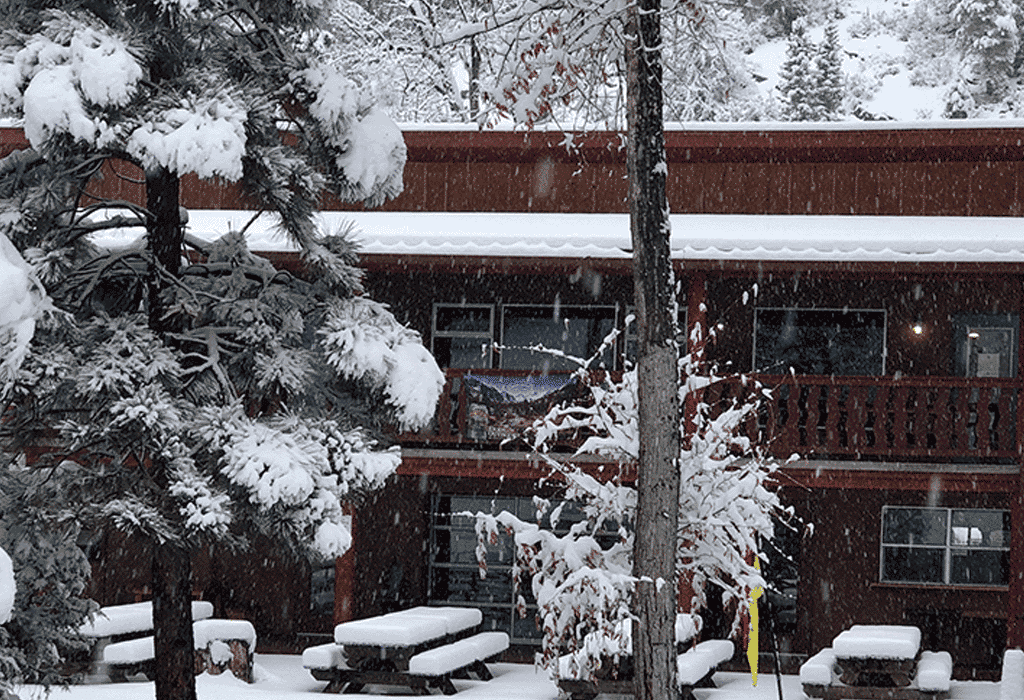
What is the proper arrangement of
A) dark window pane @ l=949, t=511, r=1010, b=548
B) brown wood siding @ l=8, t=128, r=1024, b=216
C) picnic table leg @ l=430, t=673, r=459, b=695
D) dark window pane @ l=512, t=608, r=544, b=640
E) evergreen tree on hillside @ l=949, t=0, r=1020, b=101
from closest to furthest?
picnic table leg @ l=430, t=673, r=459, b=695
brown wood siding @ l=8, t=128, r=1024, b=216
dark window pane @ l=949, t=511, r=1010, b=548
dark window pane @ l=512, t=608, r=544, b=640
evergreen tree on hillside @ l=949, t=0, r=1020, b=101

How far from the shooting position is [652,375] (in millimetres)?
9219

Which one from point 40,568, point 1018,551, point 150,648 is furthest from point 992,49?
point 40,568

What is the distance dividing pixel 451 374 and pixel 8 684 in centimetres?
808

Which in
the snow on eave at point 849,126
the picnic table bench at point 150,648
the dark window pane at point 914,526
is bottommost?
the picnic table bench at point 150,648

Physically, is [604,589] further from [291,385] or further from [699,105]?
[699,105]

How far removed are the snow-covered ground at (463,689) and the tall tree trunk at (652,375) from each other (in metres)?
5.89

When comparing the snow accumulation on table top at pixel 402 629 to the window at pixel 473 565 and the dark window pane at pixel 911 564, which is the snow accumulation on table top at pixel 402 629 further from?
the dark window pane at pixel 911 564

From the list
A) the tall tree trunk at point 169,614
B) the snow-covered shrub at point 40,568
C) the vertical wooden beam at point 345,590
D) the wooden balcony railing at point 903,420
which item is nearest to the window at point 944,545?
the wooden balcony railing at point 903,420

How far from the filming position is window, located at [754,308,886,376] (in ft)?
59.4

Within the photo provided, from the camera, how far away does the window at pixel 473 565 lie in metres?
18.8

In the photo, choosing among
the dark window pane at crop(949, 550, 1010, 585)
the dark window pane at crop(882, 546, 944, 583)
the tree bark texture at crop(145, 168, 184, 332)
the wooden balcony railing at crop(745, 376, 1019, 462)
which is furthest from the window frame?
the tree bark texture at crop(145, 168, 184, 332)

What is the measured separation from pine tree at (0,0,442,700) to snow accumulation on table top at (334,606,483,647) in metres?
4.54

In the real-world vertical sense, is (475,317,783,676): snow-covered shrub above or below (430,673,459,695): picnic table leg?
above

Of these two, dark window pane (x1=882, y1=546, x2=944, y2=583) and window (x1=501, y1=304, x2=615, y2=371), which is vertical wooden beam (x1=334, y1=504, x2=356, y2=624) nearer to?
window (x1=501, y1=304, x2=615, y2=371)
